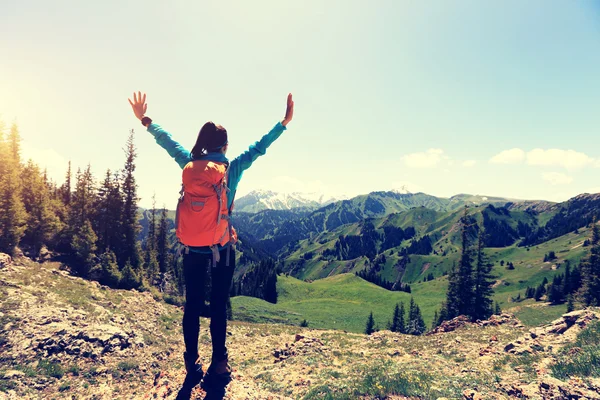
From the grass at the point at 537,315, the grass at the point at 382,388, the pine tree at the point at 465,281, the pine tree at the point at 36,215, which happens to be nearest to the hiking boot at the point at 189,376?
the grass at the point at 382,388

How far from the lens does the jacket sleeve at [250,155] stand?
225 inches

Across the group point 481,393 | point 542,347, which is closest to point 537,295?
point 542,347

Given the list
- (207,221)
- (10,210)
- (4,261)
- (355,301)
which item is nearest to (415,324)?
(355,301)

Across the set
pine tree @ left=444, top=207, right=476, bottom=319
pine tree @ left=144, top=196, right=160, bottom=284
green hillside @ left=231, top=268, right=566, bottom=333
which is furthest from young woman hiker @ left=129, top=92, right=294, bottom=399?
pine tree @ left=444, top=207, right=476, bottom=319

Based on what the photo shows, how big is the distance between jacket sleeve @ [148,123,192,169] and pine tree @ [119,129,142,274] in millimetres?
38385

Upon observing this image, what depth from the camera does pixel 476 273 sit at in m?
56.2

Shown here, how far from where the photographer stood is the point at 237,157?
19.3 feet

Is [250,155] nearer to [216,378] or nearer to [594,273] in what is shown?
[216,378]

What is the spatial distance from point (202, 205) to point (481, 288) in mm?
61793

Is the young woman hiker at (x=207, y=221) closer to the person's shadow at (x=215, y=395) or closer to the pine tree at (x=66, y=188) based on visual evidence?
the person's shadow at (x=215, y=395)

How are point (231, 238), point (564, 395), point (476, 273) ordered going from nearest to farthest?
point (231, 238)
point (564, 395)
point (476, 273)

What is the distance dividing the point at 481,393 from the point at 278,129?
869cm

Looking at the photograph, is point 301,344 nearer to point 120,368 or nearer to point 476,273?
point 120,368

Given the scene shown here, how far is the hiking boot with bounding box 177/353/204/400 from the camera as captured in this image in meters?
5.91
